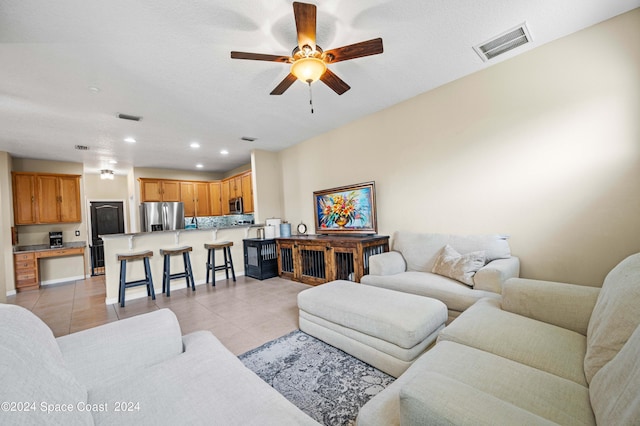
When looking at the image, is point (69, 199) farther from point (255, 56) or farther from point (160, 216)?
point (255, 56)

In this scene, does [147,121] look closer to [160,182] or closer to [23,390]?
[160,182]

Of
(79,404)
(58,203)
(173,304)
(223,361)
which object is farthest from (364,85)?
(58,203)

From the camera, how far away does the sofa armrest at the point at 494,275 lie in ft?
7.35

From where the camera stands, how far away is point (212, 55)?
2350 millimetres

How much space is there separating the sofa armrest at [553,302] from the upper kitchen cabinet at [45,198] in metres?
8.06

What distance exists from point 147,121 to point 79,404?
3.93 meters

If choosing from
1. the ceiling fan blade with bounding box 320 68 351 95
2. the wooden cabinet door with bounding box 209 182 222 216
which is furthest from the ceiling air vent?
the wooden cabinet door with bounding box 209 182 222 216

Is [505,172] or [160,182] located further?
[160,182]

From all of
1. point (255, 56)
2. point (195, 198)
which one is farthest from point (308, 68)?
point (195, 198)

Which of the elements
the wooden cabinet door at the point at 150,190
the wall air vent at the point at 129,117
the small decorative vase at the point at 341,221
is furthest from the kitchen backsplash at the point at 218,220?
the wall air vent at the point at 129,117

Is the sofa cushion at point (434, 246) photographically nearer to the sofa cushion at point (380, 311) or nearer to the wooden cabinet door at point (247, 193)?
the sofa cushion at point (380, 311)

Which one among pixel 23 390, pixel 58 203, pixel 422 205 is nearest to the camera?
pixel 23 390

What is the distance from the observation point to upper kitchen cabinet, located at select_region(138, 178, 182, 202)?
257 inches

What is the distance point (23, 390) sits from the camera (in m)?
0.63
